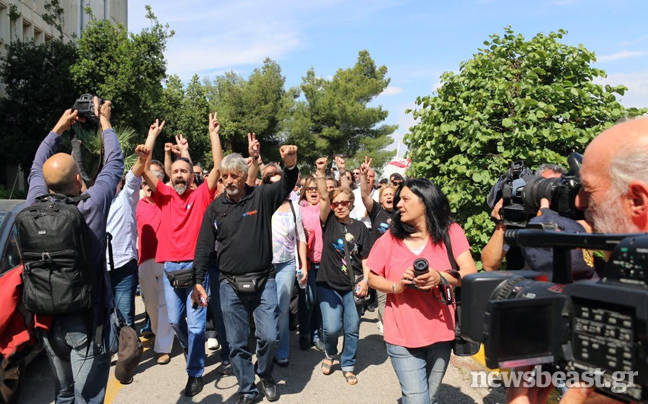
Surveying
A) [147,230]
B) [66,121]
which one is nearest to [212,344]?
[147,230]

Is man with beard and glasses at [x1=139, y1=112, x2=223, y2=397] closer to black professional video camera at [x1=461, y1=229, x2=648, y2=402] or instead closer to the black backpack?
the black backpack

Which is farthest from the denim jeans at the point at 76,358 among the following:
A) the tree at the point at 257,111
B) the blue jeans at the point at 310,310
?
the tree at the point at 257,111

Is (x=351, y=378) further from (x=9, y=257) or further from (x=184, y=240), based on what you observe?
(x=9, y=257)

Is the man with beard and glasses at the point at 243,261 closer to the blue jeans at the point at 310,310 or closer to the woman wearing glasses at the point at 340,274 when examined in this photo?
the woman wearing glasses at the point at 340,274

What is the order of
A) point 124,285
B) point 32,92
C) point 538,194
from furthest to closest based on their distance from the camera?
point 32,92
point 124,285
point 538,194

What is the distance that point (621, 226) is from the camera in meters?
1.49

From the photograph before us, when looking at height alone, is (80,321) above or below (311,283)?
above

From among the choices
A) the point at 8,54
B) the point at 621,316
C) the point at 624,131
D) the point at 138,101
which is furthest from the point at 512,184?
the point at 8,54

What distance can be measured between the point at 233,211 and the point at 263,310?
928 millimetres

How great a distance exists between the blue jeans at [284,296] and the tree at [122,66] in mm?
18988

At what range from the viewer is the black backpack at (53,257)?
121 inches

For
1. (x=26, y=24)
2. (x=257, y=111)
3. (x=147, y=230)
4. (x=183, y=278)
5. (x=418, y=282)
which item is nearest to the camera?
(x=418, y=282)

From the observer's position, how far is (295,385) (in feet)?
17.2

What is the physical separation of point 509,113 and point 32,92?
22.3 metres
